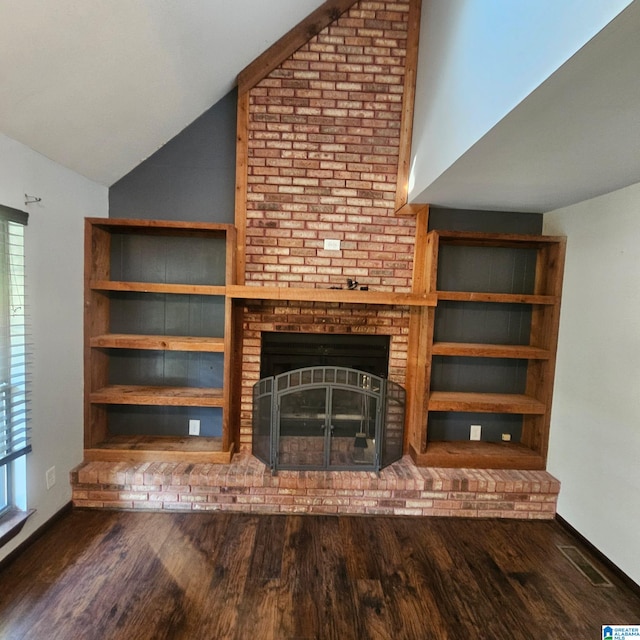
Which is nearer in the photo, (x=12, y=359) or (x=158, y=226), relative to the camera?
(x=12, y=359)

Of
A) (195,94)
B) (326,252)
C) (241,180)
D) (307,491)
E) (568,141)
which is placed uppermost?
(195,94)

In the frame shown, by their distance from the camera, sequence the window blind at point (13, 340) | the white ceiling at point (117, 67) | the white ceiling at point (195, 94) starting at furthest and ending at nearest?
the window blind at point (13, 340) → the white ceiling at point (117, 67) → the white ceiling at point (195, 94)

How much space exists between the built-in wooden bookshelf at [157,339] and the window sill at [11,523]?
1.67ft

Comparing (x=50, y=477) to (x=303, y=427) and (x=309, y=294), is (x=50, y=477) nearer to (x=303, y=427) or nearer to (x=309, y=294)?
(x=303, y=427)

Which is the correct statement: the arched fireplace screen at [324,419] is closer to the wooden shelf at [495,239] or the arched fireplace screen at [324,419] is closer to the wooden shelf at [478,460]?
the wooden shelf at [478,460]

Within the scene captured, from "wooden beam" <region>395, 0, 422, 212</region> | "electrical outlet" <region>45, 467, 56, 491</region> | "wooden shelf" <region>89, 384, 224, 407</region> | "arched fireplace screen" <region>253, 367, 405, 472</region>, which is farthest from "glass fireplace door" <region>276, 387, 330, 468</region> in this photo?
"wooden beam" <region>395, 0, 422, 212</region>

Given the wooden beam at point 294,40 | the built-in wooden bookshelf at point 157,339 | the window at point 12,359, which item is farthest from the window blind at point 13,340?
the wooden beam at point 294,40

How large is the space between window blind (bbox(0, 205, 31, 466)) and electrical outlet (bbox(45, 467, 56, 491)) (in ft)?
0.87

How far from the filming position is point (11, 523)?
1743 millimetres

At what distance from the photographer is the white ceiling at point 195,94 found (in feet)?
3.65

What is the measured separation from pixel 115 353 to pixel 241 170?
166 cm

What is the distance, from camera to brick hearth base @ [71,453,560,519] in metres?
2.21

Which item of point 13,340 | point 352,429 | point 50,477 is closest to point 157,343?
point 13,340

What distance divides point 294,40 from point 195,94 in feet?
2.62
